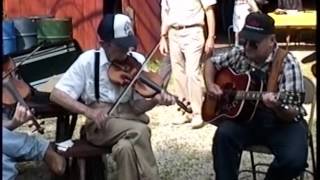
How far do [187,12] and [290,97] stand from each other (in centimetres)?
275

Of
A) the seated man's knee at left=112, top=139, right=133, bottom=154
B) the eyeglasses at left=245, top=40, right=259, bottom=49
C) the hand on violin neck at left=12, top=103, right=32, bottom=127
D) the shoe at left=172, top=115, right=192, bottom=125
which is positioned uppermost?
the eyeglasses at left=245, top=40, right=259, bottom=49

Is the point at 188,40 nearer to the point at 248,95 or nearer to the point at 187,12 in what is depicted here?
the point at 187,12

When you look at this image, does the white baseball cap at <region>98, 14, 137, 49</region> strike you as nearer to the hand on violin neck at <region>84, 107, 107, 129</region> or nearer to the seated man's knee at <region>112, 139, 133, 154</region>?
Answer: the hand on violin neck at <region>84, 107, 107, 129</region>

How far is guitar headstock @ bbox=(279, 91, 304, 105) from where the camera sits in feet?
13.0

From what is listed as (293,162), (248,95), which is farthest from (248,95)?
(293,162)

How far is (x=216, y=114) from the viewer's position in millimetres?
4293

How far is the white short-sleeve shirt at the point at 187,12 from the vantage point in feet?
21.6

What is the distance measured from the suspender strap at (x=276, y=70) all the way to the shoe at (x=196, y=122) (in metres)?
2.63

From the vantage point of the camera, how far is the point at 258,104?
13.6 ft

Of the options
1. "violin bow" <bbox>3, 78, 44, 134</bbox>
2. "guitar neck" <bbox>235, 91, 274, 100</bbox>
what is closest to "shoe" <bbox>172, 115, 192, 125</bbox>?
"guitar neck" <bbox>235, 91, 274, 100</bbox>

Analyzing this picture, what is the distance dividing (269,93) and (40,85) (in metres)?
2.91

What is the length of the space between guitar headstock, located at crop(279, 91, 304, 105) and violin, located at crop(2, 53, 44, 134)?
1.15m

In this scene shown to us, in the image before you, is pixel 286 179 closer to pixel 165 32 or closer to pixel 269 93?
pixel 269 93

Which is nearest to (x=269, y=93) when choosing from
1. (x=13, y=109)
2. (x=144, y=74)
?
(x=144, y=74)
